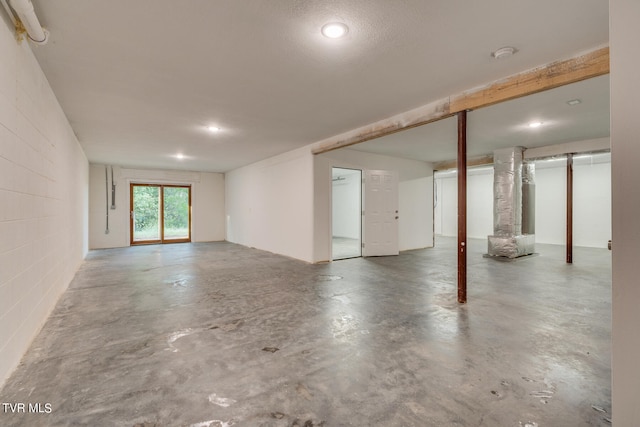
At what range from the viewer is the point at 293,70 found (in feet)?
9.26

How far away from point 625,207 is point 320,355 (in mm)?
1988

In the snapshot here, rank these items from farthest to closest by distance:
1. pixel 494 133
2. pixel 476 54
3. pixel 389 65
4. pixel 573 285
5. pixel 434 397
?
pixel 494 133 < pixel 573 285 < pixel 389 65 < pixel 476 54 < pixel 434 397

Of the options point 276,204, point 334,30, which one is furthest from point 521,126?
point 276,204

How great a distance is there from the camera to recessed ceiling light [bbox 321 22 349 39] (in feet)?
6.95

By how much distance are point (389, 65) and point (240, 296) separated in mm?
3138

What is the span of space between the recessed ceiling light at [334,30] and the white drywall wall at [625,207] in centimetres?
147

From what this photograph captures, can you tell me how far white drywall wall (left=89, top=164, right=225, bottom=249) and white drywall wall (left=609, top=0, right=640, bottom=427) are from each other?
1029cm

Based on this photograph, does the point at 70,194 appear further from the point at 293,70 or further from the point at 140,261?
the point at 293,70

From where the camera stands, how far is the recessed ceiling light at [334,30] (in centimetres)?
212

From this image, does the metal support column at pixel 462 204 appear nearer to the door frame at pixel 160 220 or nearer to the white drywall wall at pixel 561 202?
the white drywall wall at pixel 561 202

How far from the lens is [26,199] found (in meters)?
2.35

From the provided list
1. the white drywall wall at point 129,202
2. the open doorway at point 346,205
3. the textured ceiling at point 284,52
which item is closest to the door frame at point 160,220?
the white drywall wall at point 129,202

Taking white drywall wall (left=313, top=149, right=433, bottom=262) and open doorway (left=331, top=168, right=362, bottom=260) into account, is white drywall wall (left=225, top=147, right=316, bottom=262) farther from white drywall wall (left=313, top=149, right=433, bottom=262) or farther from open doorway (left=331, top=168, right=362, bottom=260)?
open doorway (left=331, top=168, right=362, bottom=260)

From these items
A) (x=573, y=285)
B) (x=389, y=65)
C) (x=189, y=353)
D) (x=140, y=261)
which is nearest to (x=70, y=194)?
(x=140, y=261)
